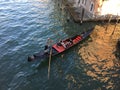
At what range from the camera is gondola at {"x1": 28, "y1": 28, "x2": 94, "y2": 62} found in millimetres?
32231

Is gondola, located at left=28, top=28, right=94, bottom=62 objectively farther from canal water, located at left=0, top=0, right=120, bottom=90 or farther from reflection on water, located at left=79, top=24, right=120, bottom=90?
reflection on water, located at left=79, top=24, right=120, bottom=90

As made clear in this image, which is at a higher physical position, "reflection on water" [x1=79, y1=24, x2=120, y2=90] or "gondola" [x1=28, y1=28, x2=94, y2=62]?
"gondola" [x1=28, y1=28, x2=94, y2=62]

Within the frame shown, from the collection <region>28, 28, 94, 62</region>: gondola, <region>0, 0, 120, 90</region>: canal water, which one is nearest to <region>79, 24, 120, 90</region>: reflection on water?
<region>0, 0, 120, 90</region>: canal water

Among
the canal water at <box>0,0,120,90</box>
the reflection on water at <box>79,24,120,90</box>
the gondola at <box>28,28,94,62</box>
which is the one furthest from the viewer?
the gondola at <box>28,28,94,62</box>

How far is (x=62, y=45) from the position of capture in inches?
1421

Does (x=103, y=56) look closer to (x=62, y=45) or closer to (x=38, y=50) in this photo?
(x=62, y=45)

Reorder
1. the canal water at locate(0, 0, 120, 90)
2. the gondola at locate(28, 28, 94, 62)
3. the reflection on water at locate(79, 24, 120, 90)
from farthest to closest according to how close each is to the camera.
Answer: the gondola at locate(28, 28, 94, 62) → the reflection on water at locate(79, 24, 120, 90) → the canal water at locate(0, 0, 120, 90)

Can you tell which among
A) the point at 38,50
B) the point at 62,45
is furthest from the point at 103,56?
the point at 38,50

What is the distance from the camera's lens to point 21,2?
2185 inches

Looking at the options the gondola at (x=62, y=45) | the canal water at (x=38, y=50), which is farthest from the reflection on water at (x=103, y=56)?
the gondola at (x=62, y=45)

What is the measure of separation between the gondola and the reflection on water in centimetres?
153

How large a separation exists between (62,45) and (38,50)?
4.17 m

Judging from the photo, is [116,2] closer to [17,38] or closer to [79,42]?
[79,42]

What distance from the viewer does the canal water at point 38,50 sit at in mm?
29781
